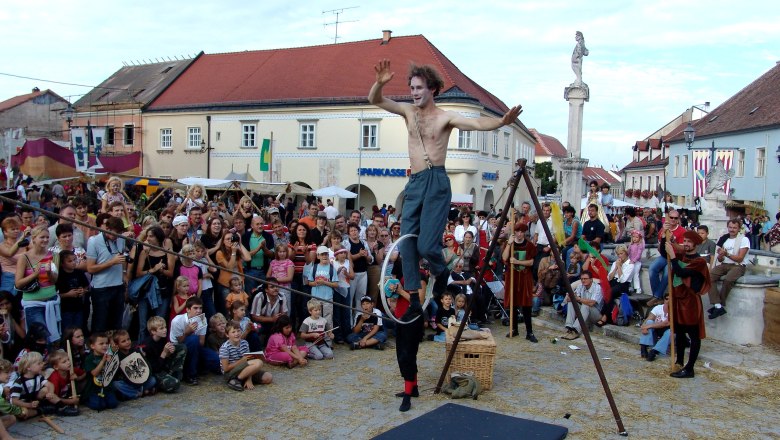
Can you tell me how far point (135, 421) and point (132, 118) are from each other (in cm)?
3256

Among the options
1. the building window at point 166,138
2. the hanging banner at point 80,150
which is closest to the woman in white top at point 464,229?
the hanging banner at point 80,150

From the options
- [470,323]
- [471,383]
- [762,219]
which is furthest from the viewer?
[762,219]

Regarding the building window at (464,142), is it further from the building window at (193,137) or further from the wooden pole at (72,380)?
the wooden pole at (72,380)

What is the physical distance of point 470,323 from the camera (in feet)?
29.5

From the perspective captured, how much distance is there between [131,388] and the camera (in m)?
5.61

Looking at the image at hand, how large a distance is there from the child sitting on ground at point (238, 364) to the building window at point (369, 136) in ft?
73.2

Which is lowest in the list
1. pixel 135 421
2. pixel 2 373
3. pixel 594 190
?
pixel 135 421

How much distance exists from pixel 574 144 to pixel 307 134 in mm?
14731

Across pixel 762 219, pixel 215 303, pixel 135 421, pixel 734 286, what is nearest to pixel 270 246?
pixel 215 303

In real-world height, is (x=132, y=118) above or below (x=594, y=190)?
above

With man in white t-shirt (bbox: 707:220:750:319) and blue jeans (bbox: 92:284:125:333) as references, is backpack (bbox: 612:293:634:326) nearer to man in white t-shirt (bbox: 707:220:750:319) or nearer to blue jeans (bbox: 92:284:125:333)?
man in white t-shirt (bbox: 707:220:750:319)

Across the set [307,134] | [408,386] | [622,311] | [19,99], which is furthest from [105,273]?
[19,99]

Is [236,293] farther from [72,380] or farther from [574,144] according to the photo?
[574,144]

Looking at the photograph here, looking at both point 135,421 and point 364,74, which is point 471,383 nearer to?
point 135,421
